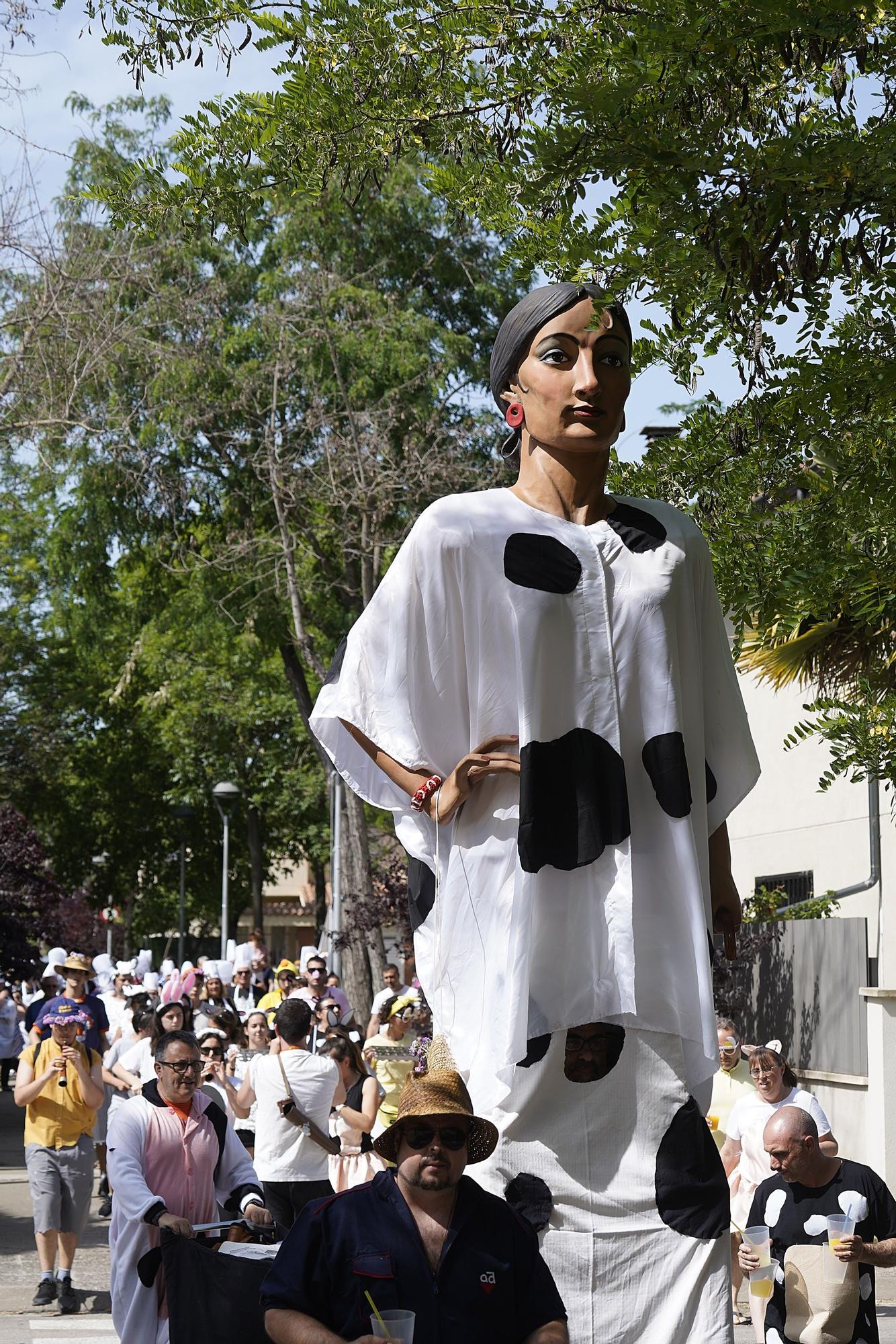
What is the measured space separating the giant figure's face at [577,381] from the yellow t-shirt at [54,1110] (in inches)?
349

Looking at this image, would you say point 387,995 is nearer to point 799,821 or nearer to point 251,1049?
point 251,1049

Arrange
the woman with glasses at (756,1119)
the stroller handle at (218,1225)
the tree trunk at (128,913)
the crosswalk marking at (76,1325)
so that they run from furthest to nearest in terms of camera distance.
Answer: the tree trunk at (128,913) → the crosswalk marking at (76,1325) → the woman with glasses at (756,1119) → the stroller handle at (218,1225)

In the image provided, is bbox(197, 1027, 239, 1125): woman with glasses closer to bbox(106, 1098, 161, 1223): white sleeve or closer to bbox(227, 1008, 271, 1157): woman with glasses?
bbox(227, 1008, 271, 1157): woman with glasses

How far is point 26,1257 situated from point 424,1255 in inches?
395

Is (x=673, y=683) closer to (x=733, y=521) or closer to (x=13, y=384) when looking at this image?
(x=733, y=521)

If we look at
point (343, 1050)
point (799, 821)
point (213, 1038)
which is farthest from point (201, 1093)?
point (799, 821)

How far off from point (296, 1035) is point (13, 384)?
5.99 m

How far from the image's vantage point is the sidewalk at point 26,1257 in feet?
37.0

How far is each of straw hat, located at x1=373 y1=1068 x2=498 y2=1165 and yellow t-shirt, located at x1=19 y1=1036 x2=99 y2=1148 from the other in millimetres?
8480

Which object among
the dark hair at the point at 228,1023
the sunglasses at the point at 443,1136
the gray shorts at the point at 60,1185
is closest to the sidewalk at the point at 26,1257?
the gray shorts at the point at 60,1185

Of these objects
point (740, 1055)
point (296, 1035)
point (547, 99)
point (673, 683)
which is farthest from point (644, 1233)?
point (740, 1055)

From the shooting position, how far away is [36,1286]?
11.8 meters

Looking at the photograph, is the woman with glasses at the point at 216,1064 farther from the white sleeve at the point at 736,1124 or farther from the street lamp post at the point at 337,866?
the street lamp post at the point at 337,866

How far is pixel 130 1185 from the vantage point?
292 inches
